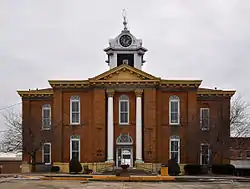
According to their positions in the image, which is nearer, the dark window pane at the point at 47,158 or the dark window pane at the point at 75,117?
the dark window pane at the point at 75,117

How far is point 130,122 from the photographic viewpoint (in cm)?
5275

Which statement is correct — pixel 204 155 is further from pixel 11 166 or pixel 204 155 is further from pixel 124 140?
pixel 11 166

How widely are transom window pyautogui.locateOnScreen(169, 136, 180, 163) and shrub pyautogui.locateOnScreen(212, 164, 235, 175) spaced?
13.4 feet

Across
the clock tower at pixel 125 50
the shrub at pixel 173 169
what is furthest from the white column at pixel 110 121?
the shrub at pixel 173 169

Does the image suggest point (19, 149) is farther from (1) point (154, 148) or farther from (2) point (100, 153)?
(1) point (154, 148)

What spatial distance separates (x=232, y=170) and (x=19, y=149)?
23431mm

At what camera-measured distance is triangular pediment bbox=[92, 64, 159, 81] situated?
170ft

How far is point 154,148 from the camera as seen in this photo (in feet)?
169

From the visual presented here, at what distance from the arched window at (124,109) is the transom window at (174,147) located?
17.1 feet

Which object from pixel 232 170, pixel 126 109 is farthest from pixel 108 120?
pixel 232 170

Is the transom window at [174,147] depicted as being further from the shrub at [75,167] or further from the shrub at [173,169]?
the shrub at [75,167]

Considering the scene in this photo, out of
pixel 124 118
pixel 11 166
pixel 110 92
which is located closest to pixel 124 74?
pixel 110 92

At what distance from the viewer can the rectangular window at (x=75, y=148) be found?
53.2 meters

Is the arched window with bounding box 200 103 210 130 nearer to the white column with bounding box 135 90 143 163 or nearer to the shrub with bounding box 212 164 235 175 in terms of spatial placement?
the shrub with bounding box 212 164 235 175
